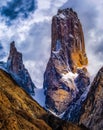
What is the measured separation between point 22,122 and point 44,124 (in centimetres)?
1336

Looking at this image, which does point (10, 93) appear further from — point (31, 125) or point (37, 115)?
point (31, 125)

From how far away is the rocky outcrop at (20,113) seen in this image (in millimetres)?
111975

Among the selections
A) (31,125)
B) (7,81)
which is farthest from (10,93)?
(31,125)

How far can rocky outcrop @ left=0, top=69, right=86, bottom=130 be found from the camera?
11197 centimetres

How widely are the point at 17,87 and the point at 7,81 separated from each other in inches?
216

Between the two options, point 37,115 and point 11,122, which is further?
point 37,115

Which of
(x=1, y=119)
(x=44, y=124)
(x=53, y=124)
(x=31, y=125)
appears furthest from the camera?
(x=53, y=124)

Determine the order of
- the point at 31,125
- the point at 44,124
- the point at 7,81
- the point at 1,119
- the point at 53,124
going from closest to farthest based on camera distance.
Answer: the point at 1,119 → the point at 31,125 → the point at 44,124 → the point at 53,124 → the point at 7,81

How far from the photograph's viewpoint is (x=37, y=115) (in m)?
144

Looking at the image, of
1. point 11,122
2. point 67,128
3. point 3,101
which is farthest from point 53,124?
point 11,122

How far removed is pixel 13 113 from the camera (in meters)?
116

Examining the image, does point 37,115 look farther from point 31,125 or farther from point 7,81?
point 31,125

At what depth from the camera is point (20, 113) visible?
121812mm

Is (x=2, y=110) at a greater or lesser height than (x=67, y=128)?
greater
